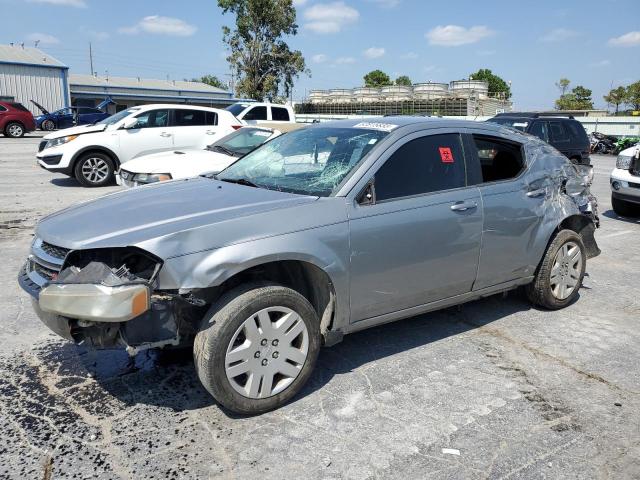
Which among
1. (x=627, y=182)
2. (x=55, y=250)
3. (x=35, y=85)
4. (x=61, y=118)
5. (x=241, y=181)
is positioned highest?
(x=35, y=85)

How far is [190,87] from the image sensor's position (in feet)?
203

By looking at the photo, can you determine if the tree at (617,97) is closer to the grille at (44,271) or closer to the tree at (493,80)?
the tree at (493,80)

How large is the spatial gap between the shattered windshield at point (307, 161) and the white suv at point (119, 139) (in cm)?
693

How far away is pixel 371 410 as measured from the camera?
3.31m

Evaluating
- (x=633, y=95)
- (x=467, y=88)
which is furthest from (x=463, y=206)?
(x=633, y=95)

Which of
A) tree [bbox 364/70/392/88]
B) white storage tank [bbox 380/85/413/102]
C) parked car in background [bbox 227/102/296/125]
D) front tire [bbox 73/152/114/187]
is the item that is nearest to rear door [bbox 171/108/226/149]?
front tire [bbox 73/152/114/187]

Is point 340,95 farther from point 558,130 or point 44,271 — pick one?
point 44,271

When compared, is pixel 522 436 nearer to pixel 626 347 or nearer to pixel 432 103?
pixel 626 347

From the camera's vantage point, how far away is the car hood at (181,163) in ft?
27.7

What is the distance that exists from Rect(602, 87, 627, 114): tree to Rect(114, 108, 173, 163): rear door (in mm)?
61416

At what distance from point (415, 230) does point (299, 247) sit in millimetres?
933

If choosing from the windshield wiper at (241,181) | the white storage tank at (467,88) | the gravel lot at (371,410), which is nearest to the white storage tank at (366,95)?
the white storage tank at (467,88)

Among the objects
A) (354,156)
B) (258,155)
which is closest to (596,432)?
(354,156)

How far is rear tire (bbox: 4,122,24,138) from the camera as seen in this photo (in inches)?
1013
